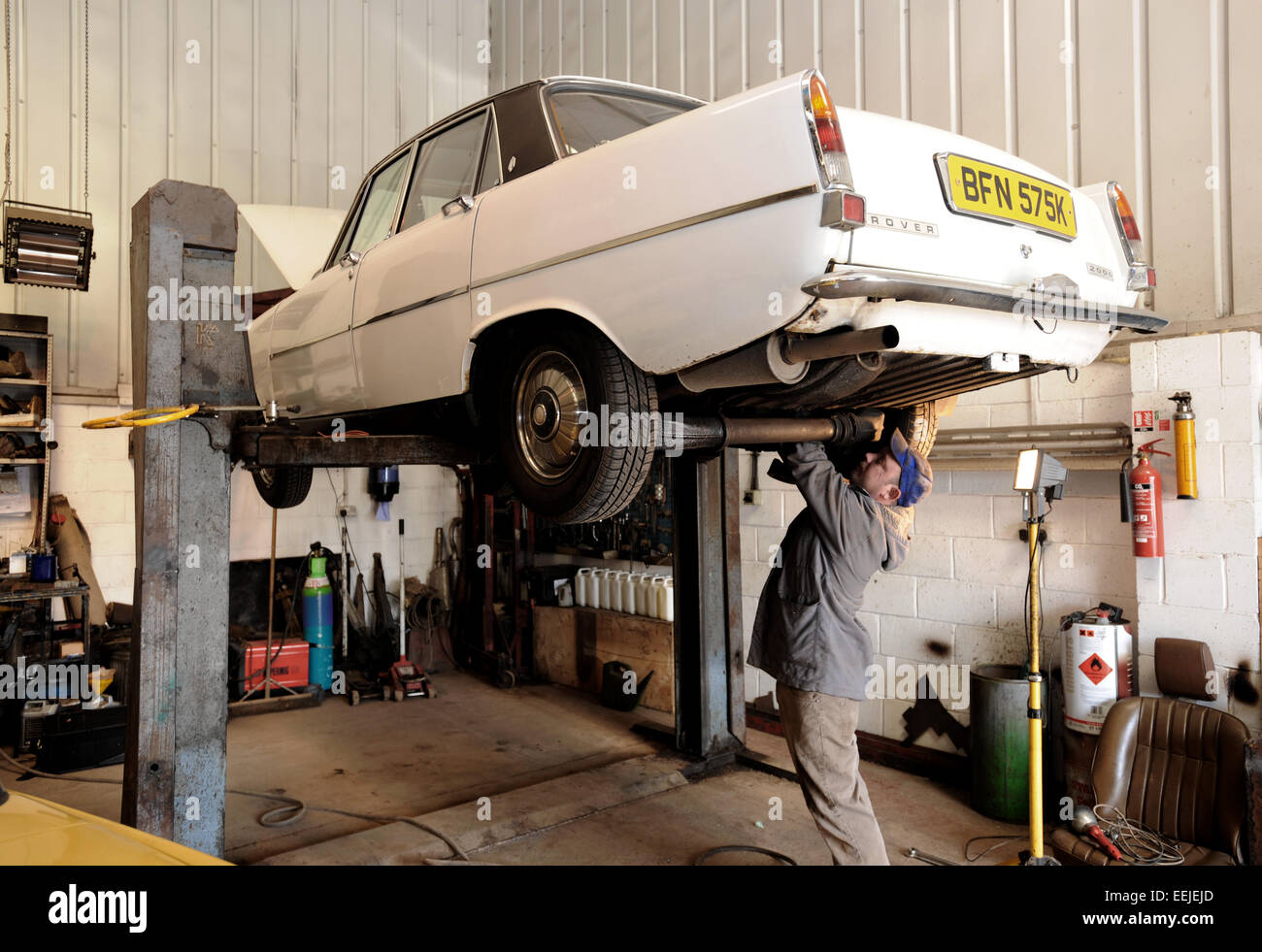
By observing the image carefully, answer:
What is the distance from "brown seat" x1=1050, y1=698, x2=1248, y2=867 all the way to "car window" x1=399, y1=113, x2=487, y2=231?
3434mm

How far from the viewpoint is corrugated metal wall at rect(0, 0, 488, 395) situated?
6383 millimetres

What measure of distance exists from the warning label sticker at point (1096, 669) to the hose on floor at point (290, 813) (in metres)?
2.91

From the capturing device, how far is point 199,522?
9.86 feet

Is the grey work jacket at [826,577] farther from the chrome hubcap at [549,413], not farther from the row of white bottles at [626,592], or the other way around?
the row of white bottles at [626,592]

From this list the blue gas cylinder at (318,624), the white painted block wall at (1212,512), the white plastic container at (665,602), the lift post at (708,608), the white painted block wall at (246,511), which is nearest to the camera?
the white painted block wall at (1212,512)

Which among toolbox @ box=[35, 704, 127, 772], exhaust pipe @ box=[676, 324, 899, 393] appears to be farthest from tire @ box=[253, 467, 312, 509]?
exhaust pipe @ box=[676, 324, 899, 393]

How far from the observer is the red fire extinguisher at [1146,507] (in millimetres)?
3680

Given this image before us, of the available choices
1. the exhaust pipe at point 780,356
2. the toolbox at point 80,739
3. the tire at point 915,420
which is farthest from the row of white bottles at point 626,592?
the exhaust pipe at point 780,356

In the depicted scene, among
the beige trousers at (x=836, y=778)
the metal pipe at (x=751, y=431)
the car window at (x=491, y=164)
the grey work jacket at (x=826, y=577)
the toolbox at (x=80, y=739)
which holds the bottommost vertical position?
the toolbox at (x=80, y=739)

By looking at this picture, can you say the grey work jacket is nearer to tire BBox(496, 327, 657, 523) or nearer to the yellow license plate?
tire BBox(496, 327, 657, 523)

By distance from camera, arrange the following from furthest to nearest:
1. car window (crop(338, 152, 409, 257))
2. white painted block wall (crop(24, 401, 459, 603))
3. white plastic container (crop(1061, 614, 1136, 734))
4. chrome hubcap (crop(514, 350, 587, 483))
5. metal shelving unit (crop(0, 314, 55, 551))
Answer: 1. white painted block wall (crop(24, 401, 459, 603))
2. metal shelving unit (crop(0, 314, 55, 551))
3. white plastic container (crop(1061, 614, 1136, 734))
4. car window (crop(338, 152, 409, 257))
5. chrome hubcap (crop(514, 350, 587, 483))

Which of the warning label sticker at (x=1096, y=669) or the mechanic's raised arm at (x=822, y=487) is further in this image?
the warning label sticker at (x=1096, y=669)

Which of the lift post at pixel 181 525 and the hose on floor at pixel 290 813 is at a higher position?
the lift post at pixel 181 525

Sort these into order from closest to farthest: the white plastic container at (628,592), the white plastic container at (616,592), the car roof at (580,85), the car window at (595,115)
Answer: the car window at (595,115) < the car roof at (580,85) < the white plastic container at (628,592) < the white plastic container at (616,592)
